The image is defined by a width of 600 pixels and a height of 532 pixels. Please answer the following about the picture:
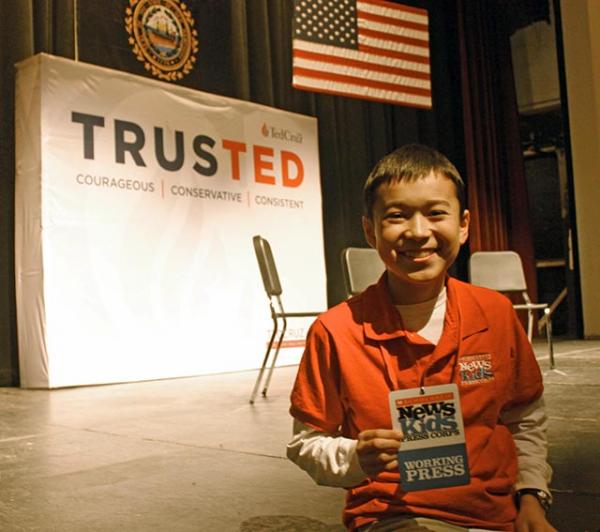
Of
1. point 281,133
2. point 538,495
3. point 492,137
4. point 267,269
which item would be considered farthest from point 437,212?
point 492,137

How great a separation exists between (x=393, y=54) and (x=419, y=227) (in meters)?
4.96

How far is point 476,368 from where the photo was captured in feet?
2.98

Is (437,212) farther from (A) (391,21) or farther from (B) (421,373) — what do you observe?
(A) (391,21)

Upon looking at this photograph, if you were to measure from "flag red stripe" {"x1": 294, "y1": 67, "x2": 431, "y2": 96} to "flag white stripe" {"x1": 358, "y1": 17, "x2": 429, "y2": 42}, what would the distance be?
39cm

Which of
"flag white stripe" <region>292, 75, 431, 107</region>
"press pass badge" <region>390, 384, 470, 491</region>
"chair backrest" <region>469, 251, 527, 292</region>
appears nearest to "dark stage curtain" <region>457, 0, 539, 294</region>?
"flag white stripe" <region>292, 75, 431, 107</region>

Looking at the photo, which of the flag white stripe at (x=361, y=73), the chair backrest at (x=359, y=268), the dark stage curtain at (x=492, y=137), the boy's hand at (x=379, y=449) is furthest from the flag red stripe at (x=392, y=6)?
the boy's hand at (x=379, y=449)

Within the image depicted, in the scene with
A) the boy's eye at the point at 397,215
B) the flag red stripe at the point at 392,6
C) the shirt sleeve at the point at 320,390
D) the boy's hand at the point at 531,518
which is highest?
the flag red stripe at the point at 392,6

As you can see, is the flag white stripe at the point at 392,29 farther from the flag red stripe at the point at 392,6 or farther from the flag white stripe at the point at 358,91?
the flag white stripe at the point at 358,91

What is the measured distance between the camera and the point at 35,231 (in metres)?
4.26

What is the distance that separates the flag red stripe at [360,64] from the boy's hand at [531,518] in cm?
447

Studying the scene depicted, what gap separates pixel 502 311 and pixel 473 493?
9.8 inches

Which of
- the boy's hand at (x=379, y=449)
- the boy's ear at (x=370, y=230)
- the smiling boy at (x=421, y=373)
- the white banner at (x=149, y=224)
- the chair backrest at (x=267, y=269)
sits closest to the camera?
the boy's hand at (x=379, y=449)

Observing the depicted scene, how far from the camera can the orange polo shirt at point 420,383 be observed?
2.88 feet

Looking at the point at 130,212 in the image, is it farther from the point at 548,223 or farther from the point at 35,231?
the point at 548,223
